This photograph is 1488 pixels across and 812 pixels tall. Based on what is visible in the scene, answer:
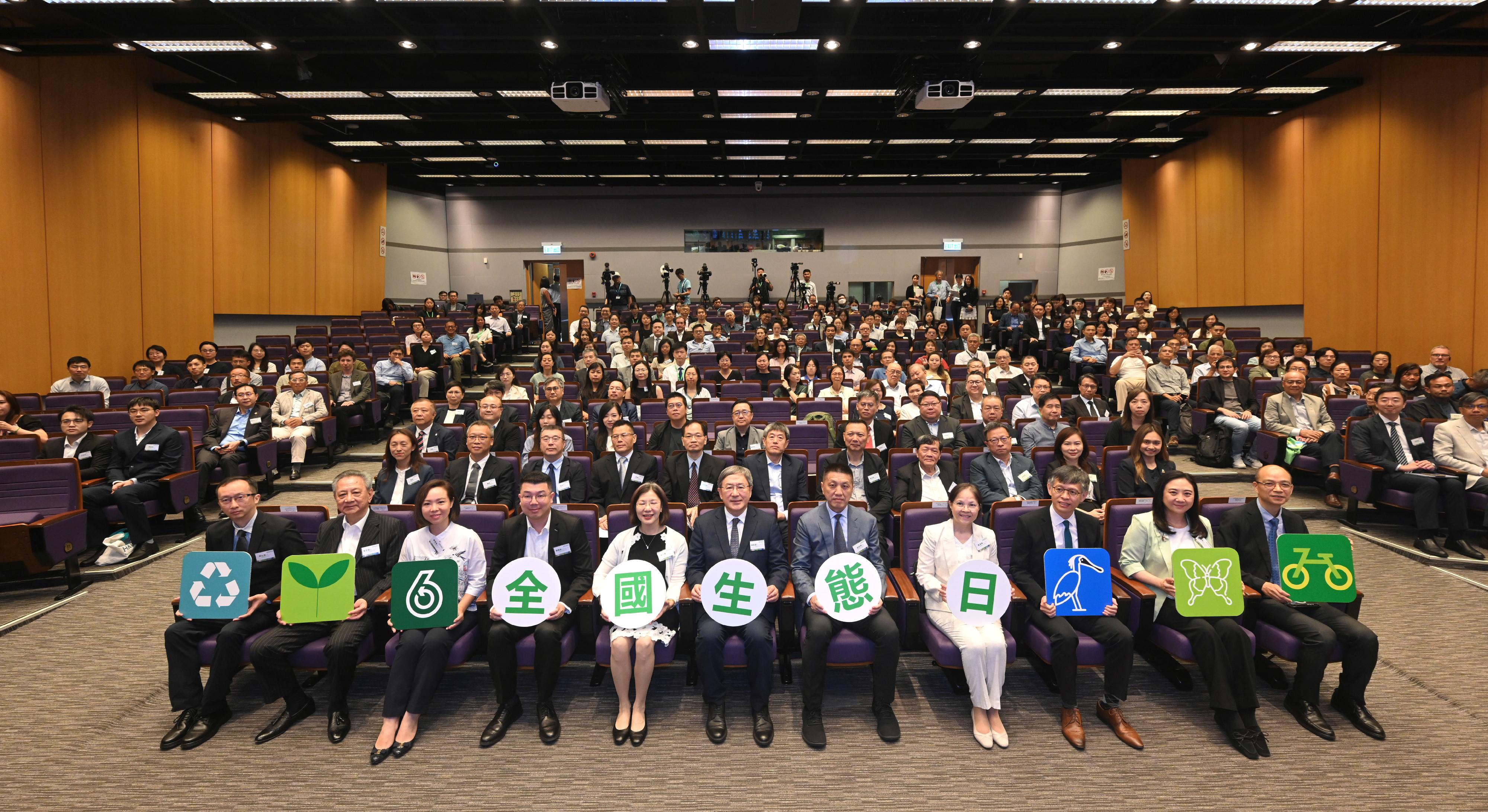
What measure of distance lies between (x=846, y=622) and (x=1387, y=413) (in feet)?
15.4

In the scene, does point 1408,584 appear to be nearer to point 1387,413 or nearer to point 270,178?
point 1387,413

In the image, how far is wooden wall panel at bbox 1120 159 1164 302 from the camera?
13.4 metres

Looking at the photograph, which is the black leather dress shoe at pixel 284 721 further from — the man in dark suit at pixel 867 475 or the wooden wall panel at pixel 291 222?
the wooden wall panel at pixel 291 222

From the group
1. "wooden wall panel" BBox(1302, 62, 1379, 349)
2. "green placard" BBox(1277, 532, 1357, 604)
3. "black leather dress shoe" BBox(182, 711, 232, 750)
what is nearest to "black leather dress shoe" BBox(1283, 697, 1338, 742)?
"green placard" BBox(1277, 532, 1357, 604)

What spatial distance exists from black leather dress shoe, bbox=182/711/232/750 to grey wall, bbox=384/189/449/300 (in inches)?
514

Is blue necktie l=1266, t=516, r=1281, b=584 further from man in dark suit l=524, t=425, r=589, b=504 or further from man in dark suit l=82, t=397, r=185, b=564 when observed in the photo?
man in dark suit l=82, t=397, r=185, b=564

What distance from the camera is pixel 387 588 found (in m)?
3.24

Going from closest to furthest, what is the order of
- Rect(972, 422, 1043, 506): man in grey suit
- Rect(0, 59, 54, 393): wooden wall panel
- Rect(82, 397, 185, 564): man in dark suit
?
1. Rect(972, 422, 1043, 506): man in grey suit
2. Rect(82, 397, 185, 564): man in dark suit
3. Rect(0, 59, 54, 393): wooden wall panel

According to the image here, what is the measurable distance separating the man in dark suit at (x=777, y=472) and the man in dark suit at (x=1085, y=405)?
9.60ft

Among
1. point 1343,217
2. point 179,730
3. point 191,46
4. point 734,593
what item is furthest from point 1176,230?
point 179,730

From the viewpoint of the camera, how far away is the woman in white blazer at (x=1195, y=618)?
2.82 m

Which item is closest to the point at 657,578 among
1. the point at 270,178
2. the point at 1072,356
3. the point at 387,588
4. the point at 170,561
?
the point at 387,588

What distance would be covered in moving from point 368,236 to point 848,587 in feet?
44.8

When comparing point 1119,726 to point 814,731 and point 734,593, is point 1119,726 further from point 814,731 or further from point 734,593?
point 734,593
